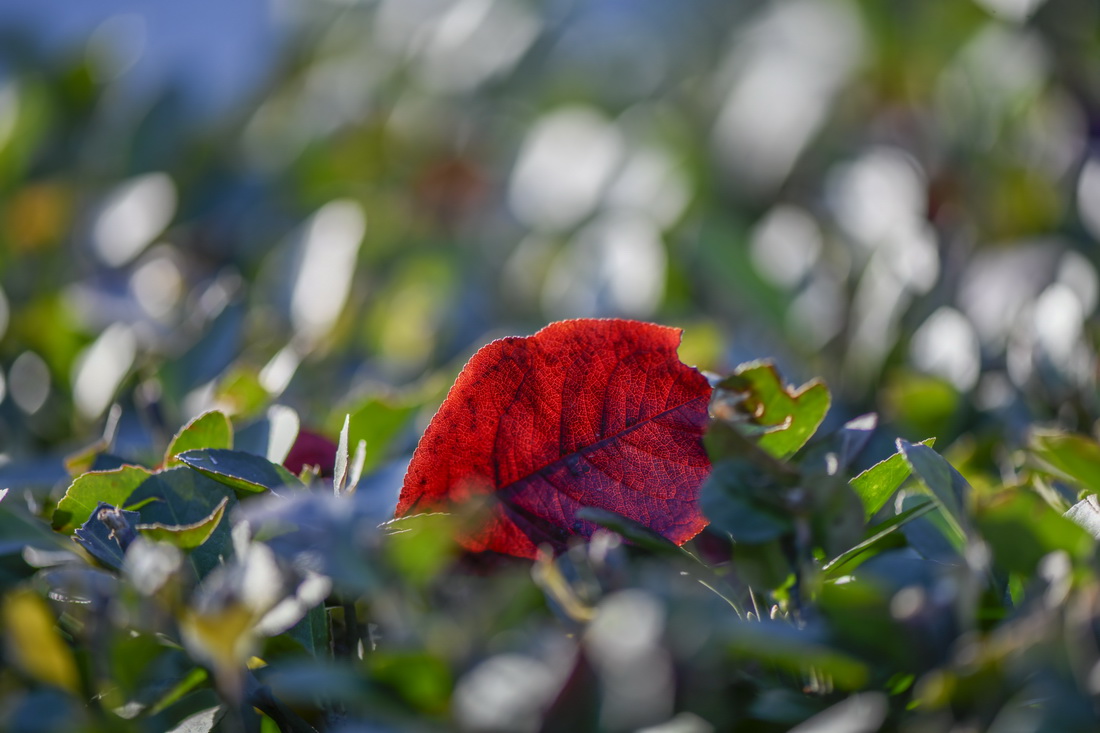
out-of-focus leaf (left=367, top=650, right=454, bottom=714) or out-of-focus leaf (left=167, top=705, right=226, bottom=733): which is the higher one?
out-of-focus leaf (left=367, top=650, right=454, bottom=714)

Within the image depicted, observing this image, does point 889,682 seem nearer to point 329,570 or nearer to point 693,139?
point 329,570

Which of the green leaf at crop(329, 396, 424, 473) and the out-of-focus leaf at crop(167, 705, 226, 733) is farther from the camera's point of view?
the green leaf at crop(329, 396, 424, 473)

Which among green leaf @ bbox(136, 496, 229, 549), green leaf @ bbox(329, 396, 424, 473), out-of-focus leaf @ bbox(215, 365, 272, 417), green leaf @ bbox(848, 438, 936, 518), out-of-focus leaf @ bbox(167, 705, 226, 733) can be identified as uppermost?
green leaf @ bbox(136, 496, 229, 549)

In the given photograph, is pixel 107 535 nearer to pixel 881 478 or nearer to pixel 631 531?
pixel 631 531

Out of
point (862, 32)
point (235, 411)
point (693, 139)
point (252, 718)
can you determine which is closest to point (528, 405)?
point (252, 718)

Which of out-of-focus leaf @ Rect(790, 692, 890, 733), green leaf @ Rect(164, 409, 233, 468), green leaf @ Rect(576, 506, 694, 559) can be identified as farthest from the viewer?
green leaf @ Rect(164, 409, 233, 468)

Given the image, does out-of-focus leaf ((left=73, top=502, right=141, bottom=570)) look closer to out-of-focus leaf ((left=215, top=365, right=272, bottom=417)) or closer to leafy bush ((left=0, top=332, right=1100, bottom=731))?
leafy bush ((left=0, top=332, right=1100, bottom=731))

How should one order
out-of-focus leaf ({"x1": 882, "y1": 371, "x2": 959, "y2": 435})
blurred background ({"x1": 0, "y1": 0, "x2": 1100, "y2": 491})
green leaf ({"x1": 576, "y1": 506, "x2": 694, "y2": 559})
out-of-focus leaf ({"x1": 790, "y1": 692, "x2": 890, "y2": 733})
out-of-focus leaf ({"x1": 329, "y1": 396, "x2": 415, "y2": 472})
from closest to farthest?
1. out-of-focus leaf ({"x1": 790, "y1": 692, "x2": 890, "y2": 733})
2. green leaf ({"x1": 576, "y1": 506, "x2": 694, "y2": 559})
3. out-of-focus leaf ({"x1": 329, "y1": 396, "x2": 415, "y2": 472})
4. out-of-focus leaf ({"x1": 882, "y1": 371, "x2": 959, "y2": 435})
5. blurred background ({"x1": 0, "y1": 0, "x2": 1100, "y2": 491})

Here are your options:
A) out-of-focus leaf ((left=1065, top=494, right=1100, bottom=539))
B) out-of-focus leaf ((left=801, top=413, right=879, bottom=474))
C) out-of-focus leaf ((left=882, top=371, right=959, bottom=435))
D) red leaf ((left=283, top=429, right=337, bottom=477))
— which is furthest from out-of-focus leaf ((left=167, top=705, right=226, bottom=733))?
out-of-focus leaf ((left=882, top=371, right=959, bottom=435))

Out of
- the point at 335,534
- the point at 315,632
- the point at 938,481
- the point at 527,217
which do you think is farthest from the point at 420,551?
the point at 527,217
